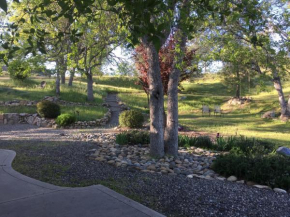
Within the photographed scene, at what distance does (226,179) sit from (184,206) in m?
2.52

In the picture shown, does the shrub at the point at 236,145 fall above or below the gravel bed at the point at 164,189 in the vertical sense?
below

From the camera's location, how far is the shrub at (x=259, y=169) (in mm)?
5579

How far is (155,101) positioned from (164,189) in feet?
10.8

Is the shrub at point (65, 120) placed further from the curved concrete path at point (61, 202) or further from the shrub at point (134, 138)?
the curved concrete path at point (61, 202)

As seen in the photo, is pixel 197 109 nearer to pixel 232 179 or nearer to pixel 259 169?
pixel 232 179

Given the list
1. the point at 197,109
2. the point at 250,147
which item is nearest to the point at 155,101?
the point at 250,147

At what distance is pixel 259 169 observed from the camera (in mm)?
5766

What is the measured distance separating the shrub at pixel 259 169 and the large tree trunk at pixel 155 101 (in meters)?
1.64

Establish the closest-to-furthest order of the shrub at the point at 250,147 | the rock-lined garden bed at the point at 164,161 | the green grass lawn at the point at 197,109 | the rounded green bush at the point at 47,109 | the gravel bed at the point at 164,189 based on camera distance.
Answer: the gravel bed at the point at 164,189
the rock-lined garden bed at the point at 164,161
the shrub at the point at 250,147
the green grass lawn at the point at 197,109
the rounded green bush at the point at 47,109

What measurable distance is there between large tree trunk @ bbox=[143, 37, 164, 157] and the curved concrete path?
3320 mm

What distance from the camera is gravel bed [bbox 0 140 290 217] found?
376 cm

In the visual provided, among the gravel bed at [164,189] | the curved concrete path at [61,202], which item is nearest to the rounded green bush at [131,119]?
the gravel bed at [164,189]

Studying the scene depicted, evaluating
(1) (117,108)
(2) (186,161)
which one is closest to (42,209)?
(2) (186,161)

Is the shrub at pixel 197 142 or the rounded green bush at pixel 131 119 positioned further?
the rounded green bush at pixel 131 119
